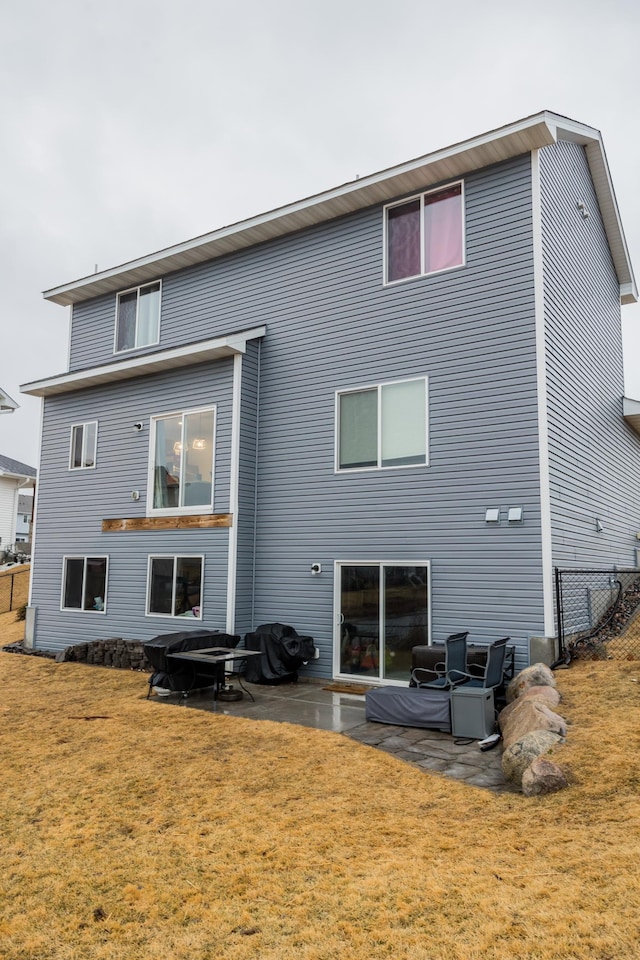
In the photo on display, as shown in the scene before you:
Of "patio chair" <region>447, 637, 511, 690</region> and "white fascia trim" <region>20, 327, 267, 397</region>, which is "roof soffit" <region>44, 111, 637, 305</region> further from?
"patio chair" <region>447, 637, 511, 690</region>

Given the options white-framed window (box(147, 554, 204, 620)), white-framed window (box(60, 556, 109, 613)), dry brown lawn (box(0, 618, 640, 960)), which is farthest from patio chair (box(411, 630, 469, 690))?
white-framed window (box(60, 556, 109, 613))

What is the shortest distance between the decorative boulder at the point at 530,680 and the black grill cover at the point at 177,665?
4.06m

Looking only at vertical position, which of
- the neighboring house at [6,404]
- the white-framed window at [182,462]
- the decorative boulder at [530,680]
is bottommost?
the decorative boulder at [530,680]

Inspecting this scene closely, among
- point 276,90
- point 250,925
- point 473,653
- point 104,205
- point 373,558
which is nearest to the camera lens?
point 250,925

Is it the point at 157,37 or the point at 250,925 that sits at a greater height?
the point at 157,37

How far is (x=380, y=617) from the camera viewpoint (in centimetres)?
981

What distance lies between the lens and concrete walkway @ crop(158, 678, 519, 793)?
229 inches

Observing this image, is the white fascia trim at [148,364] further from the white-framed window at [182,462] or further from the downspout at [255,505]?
the white-framed window at [182,462]

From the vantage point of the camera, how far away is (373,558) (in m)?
9.99

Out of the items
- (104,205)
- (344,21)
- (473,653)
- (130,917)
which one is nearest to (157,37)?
(344,21)

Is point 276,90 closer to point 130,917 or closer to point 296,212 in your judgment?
point 296,212

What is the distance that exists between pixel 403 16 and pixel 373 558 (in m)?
13.7

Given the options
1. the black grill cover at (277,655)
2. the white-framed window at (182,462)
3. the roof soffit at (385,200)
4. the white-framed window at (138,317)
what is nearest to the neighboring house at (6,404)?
the roof soffit at (385,200)

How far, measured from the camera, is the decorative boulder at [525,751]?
208 inches
